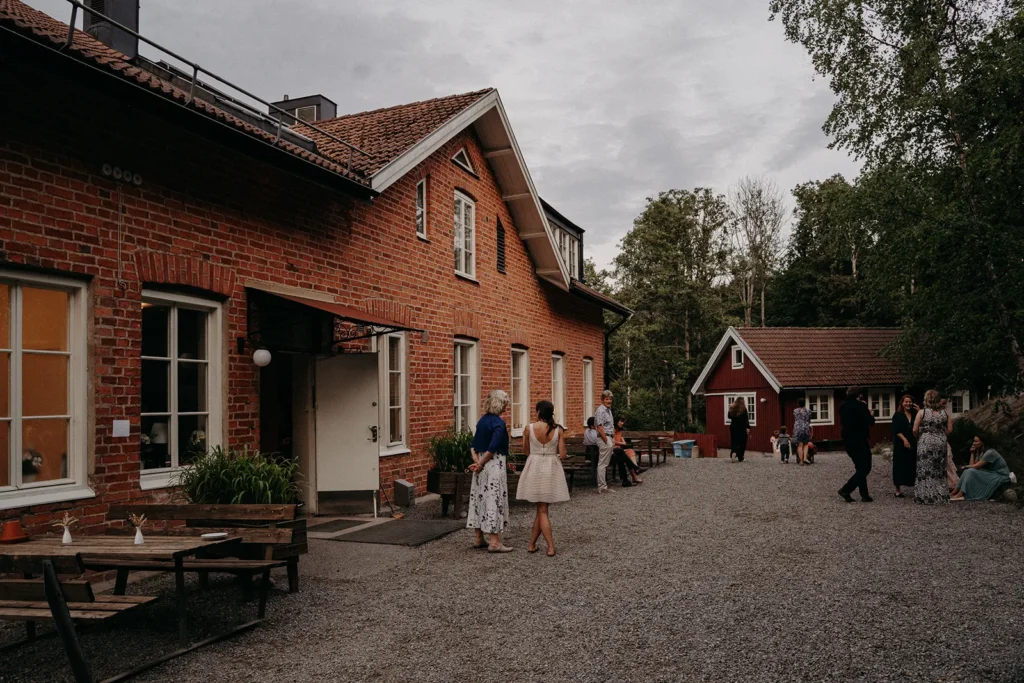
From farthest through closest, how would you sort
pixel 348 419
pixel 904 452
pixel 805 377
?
pixel 805 377 → pixel 904 452 → pixel 348 419

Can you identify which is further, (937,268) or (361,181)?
(937,268)

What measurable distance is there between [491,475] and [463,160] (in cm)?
812

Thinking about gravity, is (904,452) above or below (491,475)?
below

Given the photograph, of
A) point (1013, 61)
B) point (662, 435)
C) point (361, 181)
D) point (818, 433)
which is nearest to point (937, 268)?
point (1013, 61)

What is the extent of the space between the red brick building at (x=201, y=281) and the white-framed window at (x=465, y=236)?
9 centimetres

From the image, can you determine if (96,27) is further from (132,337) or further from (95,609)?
(95,609)

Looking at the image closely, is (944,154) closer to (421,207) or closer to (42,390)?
(421,207)

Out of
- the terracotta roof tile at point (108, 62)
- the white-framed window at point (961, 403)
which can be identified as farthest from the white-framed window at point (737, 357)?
the terracotta roof tile at point (108, 62)

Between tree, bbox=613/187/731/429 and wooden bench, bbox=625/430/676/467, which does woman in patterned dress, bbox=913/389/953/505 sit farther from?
tree, bbox=613/187/731/429

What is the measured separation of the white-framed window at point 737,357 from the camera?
116ft

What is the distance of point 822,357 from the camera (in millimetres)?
34344

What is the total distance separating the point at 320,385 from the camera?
1040 centimetres

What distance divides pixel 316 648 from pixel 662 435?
16.1 m

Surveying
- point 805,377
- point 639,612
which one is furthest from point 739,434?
point 639,612
